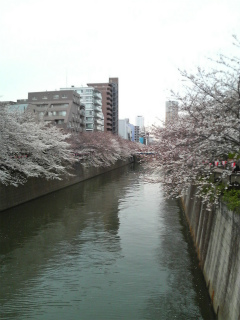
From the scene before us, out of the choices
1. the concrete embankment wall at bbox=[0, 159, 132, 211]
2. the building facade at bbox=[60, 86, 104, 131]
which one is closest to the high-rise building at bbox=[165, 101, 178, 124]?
the concrete embankment wall at bbox=[0, 159, 132, 211]

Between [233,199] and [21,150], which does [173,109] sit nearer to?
[233,199]

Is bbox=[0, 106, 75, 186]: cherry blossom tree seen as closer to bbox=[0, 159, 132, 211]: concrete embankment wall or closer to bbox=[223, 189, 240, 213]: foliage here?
bbox=[0, 159, 132, 211]: concrete embankment wall

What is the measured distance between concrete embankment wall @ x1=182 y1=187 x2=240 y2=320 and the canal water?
752mm

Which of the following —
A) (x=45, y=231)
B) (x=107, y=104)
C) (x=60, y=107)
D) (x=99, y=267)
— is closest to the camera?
(x=99, y=267)

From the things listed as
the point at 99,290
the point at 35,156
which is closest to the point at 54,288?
the point at 99,290

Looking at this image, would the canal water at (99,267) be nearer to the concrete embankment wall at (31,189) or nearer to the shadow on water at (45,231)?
the shadow on water at (45,231)

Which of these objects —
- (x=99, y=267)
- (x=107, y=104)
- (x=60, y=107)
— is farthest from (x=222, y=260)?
(x=107, y=104)

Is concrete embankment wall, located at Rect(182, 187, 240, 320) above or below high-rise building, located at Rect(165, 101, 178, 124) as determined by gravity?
below

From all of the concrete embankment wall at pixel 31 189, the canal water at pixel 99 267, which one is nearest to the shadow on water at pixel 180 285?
the canal water at pixel 99 267

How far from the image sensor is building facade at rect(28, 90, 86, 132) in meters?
71.9

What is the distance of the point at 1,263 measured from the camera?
45.2 feet

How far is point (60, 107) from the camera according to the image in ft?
241

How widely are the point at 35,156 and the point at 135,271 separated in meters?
16.8

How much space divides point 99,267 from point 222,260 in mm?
5437
